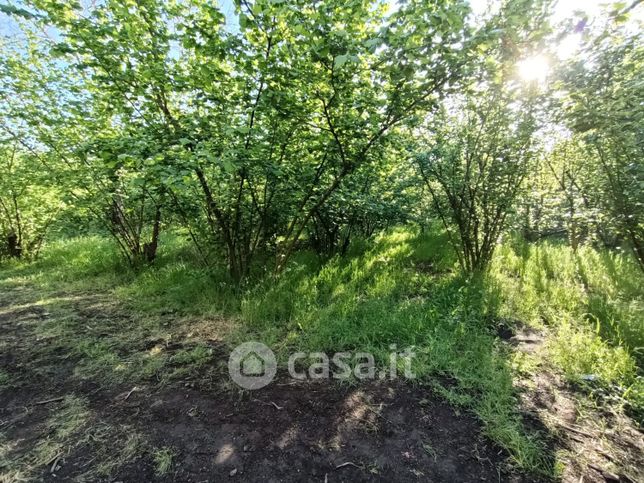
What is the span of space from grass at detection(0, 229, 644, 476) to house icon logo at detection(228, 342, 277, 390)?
0.10 m

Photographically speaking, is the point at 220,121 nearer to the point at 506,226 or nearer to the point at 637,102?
the point at 637,102

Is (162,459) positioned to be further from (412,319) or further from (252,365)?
(412,319)

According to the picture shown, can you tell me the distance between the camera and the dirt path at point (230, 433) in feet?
4.69

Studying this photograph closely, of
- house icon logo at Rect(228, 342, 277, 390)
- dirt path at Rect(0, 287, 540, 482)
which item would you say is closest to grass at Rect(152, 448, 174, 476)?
dirt path at Rect(0, 287, 540, 482)

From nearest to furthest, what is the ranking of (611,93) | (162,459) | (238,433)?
1. (162,459)
2. (238,433)
3. (611,93)

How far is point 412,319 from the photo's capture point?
2.66 metres

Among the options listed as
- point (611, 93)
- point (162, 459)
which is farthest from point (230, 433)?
point (611, 93)

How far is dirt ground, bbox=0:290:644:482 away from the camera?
4.68 ft

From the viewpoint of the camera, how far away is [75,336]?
109 inches

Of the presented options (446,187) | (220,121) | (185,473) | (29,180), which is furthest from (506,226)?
(29,180)

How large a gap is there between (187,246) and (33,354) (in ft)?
9.42

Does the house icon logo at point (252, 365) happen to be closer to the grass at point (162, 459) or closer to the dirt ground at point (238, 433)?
the dirt ground at point (238, 433)

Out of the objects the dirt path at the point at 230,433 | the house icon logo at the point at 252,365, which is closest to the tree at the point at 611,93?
the dirt path at the point at 230,433

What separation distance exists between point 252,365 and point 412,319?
54.9 inches
